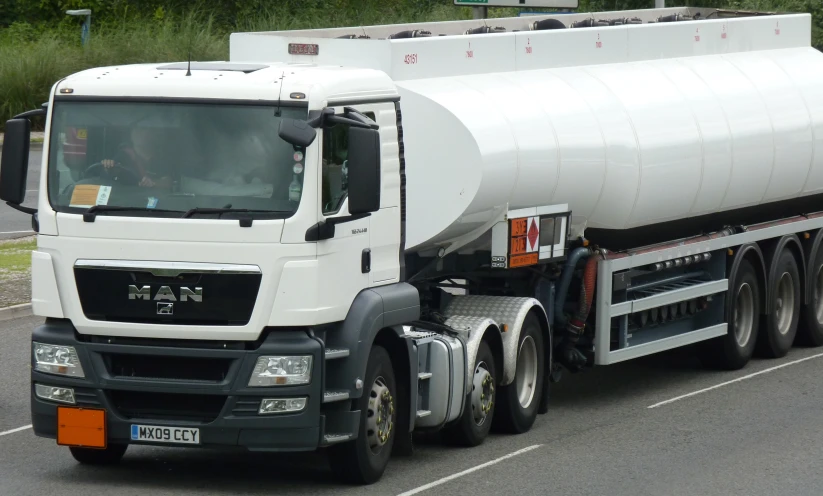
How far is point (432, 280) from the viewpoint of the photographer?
12.7 metres

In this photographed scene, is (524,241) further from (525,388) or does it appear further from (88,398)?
(88,398)

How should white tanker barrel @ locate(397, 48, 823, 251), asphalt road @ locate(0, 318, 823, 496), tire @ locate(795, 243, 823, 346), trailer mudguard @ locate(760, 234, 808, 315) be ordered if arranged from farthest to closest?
1. tire @ locate(795, 243, 823, 346)
2. trailer mudguard @ locate(760, 234, 808, 315)
3. white tanker barrel @ locate(397, 48, 823, 251)
4. asphalt road @ locate(0, 318, 823, 496)

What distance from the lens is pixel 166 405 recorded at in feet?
32.2

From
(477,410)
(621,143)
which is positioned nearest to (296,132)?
(477,410)

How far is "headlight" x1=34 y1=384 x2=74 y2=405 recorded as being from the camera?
387 inches

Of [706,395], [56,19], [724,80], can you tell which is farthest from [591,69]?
[56,19]

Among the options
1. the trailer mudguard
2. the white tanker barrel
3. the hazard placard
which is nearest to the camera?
the white tanker barrel

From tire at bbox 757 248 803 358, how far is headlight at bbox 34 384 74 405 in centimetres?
913

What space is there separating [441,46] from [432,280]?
6.18 feet

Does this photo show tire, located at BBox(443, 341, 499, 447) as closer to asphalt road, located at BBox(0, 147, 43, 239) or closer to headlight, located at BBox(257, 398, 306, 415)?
headlight, located at BBox(257, 398, 306, 415)

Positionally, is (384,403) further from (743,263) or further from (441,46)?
(743,263)

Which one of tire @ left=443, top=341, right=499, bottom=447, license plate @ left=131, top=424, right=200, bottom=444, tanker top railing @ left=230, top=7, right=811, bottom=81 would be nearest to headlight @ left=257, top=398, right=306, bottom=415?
license plate @ left=131, top=424, right=200, bottom=444

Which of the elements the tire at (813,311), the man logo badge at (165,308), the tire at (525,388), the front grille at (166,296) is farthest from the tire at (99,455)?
the tire at (813,311)

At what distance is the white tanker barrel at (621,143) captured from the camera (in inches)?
452
